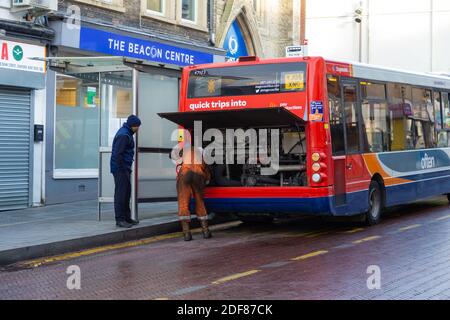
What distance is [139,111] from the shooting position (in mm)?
12836

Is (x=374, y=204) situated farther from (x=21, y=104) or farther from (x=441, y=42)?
(x=441, y=42)

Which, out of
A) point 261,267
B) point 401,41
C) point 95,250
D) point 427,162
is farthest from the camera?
point 401,41

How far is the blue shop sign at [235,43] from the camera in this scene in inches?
865

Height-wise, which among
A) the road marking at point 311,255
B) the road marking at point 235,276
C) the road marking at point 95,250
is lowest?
the road marking at point 95,250

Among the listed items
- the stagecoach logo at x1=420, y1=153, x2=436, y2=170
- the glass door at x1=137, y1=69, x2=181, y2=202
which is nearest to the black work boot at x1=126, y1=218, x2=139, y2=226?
the glass door at x1=137, y1=69, x2=181, y2=202

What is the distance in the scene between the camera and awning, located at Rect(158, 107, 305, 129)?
Result: 10445mm

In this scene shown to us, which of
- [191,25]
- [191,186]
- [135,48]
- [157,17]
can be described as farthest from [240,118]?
[191,25]

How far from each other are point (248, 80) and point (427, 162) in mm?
4907

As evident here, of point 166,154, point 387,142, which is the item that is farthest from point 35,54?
point 387,142

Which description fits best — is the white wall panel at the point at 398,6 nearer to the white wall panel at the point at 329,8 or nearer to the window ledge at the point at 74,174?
the white wall panel at the point at 329,8

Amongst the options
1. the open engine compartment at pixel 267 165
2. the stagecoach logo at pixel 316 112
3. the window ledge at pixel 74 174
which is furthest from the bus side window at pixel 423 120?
the window ledge at pixel 74 174

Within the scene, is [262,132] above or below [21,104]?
below

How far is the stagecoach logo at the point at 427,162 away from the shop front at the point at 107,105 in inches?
198

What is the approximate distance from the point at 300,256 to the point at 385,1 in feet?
73.0
